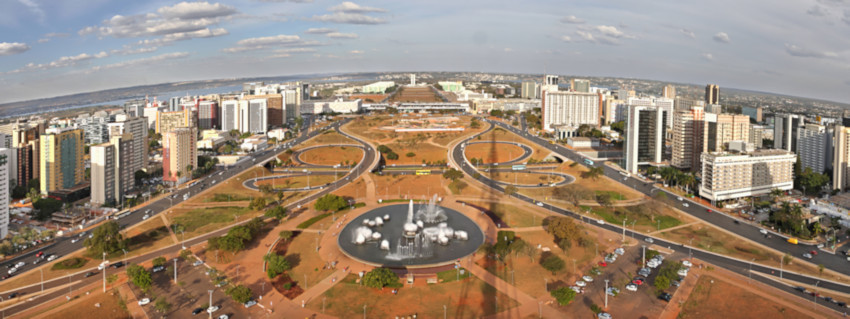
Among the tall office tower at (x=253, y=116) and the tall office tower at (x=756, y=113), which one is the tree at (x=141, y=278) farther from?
the tall office tower at (x=756, y=113)

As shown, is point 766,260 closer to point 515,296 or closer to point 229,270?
point 515,296

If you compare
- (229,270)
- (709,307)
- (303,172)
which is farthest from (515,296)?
(303,172)

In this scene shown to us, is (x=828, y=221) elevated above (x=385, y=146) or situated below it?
below

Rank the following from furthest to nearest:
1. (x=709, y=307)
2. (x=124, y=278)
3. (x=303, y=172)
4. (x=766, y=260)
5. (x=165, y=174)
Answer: (x=303, y=172)
(x=165, y=174)
(x=766, y=260)
(x=124, y=278)
(x=709, y=307)

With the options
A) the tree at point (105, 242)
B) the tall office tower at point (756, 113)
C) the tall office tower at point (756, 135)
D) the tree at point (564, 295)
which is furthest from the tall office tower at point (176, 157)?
the tall office tower at point (756, 113)

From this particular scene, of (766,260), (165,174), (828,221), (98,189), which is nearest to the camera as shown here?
(766,260)

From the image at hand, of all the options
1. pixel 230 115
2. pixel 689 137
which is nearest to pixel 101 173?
pixel 230 115

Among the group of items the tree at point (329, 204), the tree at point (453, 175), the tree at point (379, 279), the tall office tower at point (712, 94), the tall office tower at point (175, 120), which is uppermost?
the tall office tower at point (712, 94)
